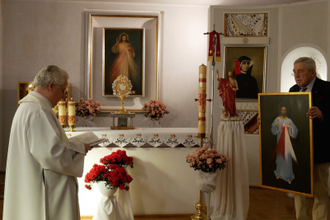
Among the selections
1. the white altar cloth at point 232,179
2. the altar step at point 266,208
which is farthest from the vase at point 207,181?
the altar step at point 266,208

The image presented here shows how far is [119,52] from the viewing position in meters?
7.00

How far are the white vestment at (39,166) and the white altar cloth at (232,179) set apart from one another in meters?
2.48

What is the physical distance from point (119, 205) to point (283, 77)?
4830mm

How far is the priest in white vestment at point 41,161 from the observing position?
201cm

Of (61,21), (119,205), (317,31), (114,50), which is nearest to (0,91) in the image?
(61,21)

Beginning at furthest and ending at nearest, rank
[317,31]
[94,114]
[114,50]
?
1. [114,50]
2. [94,114]
3. [317,31]

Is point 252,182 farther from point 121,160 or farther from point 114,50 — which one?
point 114,50

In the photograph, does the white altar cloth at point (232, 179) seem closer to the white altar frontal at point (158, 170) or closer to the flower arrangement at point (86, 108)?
the white altar frontal at point (158, 170)

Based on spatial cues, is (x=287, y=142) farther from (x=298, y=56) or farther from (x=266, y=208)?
(x=298, y=56)

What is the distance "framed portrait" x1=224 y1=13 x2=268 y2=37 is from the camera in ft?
20.5

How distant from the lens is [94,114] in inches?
258

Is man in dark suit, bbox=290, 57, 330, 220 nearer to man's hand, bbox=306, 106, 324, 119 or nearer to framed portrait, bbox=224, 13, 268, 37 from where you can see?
man's hand, bbox=306, 106, 324, 119

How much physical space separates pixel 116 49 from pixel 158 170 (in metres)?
3.83

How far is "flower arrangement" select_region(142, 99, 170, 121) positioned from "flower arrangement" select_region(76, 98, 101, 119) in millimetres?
1146
